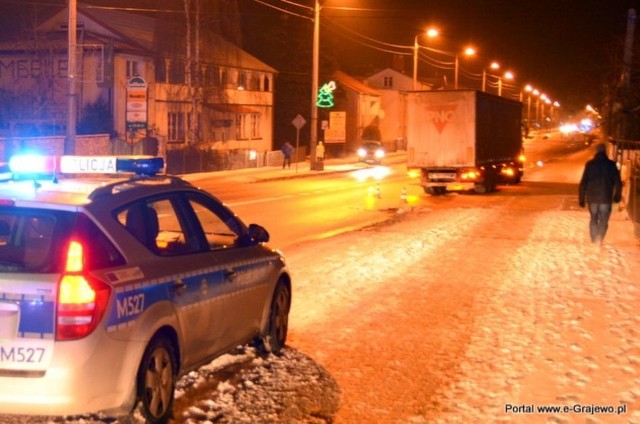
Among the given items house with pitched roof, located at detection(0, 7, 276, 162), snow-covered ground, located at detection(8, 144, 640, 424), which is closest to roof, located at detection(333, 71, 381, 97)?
house with pitched roof, located at detection(0, 7, 276, 162)

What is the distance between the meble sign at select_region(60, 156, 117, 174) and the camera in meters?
6.52

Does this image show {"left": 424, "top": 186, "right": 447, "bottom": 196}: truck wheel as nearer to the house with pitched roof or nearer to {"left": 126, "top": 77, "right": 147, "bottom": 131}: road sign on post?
{"left": 126, "top": 77, "right": 147, "bottom": 131}: road sign on post

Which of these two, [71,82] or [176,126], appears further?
[176,126]

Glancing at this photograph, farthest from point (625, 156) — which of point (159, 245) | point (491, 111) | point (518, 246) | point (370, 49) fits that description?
point (370, 49)

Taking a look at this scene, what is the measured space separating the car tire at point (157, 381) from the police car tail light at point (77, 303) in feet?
1.77

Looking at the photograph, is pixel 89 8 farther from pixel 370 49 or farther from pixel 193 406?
pixel 370 49

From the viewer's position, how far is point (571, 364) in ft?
24.9

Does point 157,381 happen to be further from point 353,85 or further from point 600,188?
point 353,85

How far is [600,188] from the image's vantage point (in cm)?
1523

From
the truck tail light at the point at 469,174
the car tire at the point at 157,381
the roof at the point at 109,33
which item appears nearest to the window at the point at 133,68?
the roof at the point at 109,33

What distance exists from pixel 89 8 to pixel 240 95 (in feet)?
43.6

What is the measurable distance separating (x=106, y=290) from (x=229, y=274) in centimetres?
162

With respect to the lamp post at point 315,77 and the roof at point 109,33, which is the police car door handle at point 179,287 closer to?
the lamp post at point 315,77

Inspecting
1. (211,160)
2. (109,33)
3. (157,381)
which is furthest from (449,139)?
(109,33)
